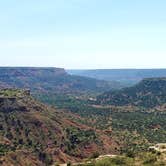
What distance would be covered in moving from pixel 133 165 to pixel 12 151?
323ft

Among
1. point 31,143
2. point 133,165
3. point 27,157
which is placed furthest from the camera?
point 31,143

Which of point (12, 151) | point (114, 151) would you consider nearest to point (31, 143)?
point (12, 151)

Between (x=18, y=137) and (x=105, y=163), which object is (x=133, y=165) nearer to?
(x=105, y=163)

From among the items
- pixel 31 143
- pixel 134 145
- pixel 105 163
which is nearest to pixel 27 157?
pixel 31 143

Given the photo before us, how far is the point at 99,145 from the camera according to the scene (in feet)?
656

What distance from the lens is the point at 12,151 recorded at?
173 metres

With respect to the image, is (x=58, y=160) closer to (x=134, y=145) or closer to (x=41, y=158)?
(x=41, y=158)

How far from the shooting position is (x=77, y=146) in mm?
194125

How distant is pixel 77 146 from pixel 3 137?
3551 cm

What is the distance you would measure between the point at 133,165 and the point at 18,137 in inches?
4868

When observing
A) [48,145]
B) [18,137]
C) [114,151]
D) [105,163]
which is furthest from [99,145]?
[105,163]

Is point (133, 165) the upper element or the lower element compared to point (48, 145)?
upper

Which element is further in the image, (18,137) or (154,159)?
(18,137)

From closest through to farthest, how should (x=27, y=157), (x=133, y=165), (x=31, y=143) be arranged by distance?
(x=133, y=165), (x=27, y=157), (x=31, y=143)
